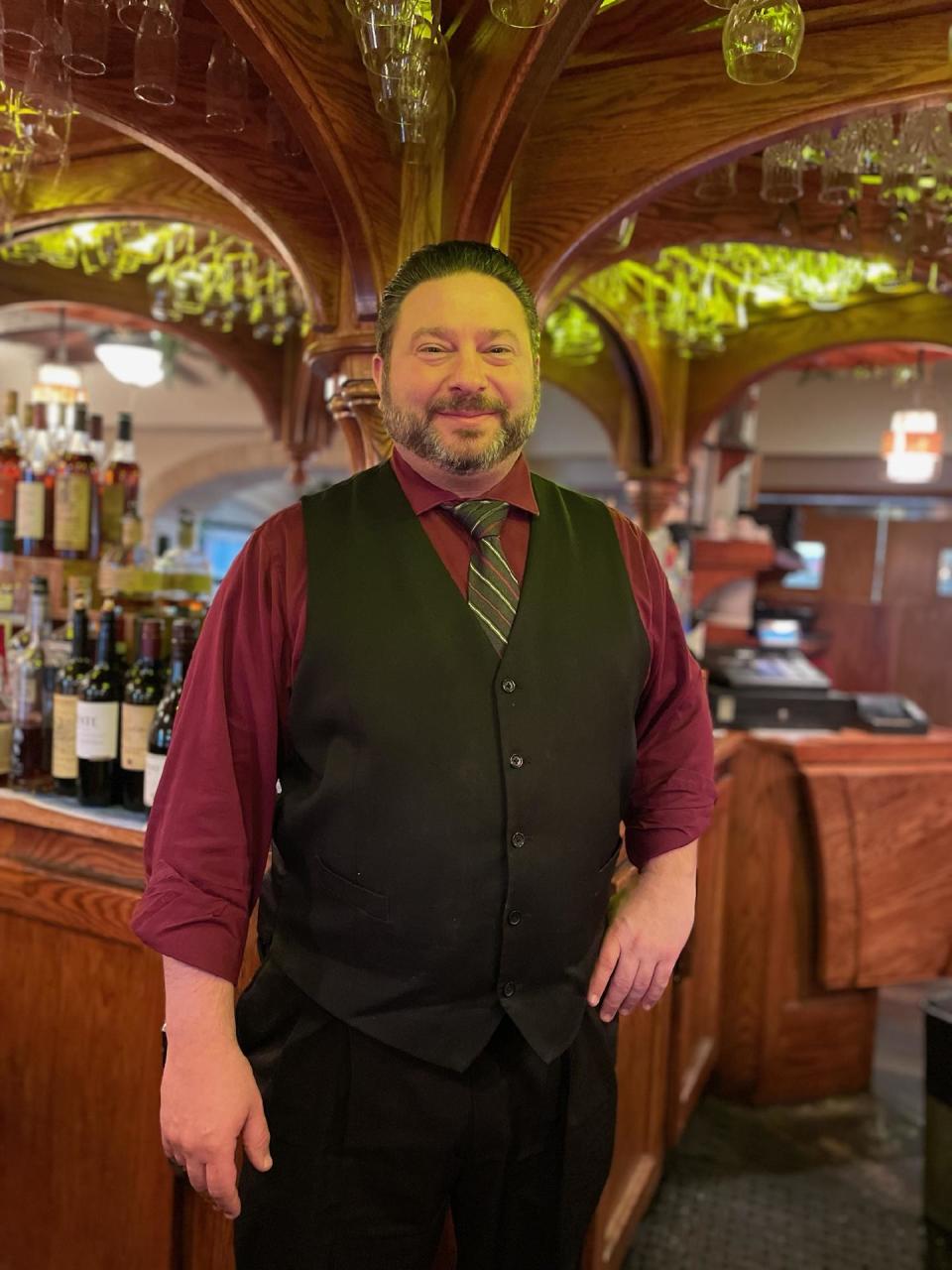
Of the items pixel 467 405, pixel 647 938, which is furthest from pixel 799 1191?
pixel 467 405

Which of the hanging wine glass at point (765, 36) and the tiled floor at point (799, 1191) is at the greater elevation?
the hanging wine glass at point (765, 36)

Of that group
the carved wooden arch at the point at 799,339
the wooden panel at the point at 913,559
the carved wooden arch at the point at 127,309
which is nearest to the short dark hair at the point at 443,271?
the carved wooden arch at the point at 799,339

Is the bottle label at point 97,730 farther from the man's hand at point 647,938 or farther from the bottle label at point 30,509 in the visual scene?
the man's hand at point 647,938

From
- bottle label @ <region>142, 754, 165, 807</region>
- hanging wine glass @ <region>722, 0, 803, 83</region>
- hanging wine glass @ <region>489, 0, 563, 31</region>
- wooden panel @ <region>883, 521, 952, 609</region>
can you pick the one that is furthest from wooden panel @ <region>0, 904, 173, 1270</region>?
wooden panel @ <region>883, 521, 952, 609</region>

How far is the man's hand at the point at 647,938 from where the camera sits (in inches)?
51.9

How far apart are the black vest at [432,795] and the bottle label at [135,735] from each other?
0.70 meters

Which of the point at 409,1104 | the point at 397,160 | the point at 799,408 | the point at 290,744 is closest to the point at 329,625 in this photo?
the point at 290,744

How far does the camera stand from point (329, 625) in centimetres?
119

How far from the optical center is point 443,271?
125cm

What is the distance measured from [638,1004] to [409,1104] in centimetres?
35

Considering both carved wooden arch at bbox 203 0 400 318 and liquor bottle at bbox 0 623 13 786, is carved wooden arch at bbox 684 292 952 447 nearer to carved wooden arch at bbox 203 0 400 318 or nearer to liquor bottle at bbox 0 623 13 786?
carved wooden arch at bbox 203 0 400 318

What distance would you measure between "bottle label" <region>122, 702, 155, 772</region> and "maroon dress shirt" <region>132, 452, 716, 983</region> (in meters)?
0.70

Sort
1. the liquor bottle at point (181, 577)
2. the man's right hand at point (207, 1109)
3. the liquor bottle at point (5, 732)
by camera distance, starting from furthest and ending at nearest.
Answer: the liquor bottle at point (181, 577)
the liquor bottle at point (5, 732)
the man's right hand at point (207, 1109)

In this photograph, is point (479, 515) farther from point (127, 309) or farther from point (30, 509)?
point (127, 309)
